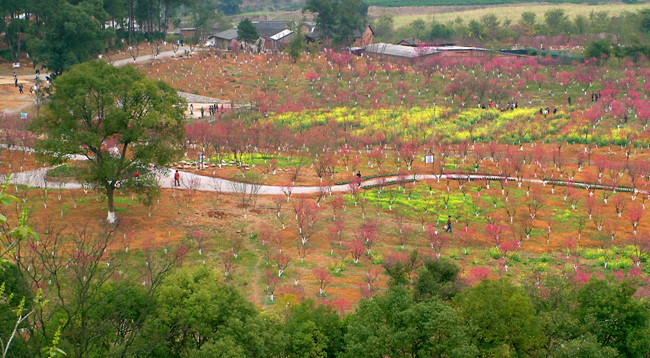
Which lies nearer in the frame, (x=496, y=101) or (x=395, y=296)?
(x=395, y=296)

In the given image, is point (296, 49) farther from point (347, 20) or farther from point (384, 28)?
point (384, 28)

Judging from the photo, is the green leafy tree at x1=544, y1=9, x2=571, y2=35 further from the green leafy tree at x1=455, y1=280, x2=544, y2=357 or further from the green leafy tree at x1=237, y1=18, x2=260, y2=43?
the green leafy tree at x1=455, y1=280, x2=544, y2=357

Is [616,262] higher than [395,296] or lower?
lower

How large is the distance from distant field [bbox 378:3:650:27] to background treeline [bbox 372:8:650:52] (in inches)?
643

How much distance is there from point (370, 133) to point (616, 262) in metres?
26.7

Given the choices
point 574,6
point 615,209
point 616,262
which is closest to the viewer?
point 616,262

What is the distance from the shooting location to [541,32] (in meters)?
90.8

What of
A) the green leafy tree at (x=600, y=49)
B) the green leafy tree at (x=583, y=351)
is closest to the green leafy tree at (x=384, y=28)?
the green leafy tree at (x=600, y=49)

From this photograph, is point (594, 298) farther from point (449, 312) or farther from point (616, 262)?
point (616, 262)

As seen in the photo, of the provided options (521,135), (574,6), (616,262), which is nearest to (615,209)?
(616,262)

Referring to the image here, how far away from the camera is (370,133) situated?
54.5m

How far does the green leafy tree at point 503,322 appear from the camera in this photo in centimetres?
1970

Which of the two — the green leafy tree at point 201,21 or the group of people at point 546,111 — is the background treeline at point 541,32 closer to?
the group of people at point 546,111

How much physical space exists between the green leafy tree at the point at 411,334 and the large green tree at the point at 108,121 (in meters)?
17.2
